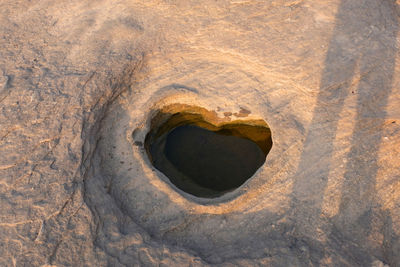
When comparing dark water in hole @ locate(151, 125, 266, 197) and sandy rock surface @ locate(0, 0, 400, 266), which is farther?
dark water in hole @ locate(151, 125, 266, 197)

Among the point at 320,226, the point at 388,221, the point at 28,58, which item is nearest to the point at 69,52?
the point at 28,58

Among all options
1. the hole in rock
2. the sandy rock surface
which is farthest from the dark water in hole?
the sandy rock surface

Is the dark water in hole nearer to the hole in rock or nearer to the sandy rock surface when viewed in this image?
the hole in rock

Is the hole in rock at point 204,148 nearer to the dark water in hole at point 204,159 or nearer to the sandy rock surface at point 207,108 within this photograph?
the dark water in hole at point 204,159

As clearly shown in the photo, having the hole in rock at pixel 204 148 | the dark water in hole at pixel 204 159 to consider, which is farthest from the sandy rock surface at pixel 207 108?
the dark water in hole at pixel 204 159

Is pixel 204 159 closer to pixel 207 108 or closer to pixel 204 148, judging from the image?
pixel 204 148

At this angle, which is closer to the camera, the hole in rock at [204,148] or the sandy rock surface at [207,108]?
the sandy rock surface at [207,108]

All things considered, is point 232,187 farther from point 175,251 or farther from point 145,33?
point 145,33
